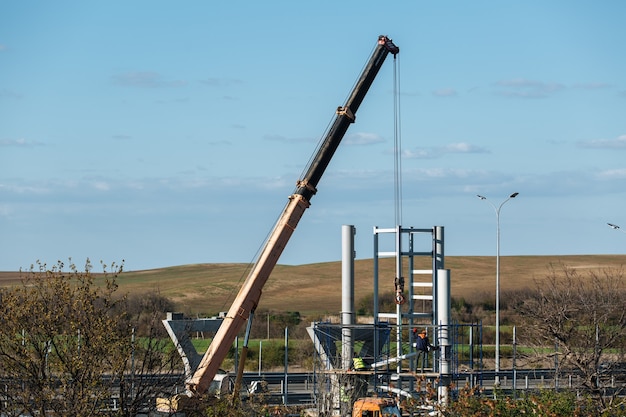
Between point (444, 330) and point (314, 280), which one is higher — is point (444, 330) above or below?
below

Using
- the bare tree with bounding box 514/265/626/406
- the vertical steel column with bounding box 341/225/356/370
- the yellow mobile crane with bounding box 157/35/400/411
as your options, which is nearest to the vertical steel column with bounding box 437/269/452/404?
the bare tree with bounding box 514/265/626/406

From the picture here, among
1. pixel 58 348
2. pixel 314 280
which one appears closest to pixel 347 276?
pixel 58 348

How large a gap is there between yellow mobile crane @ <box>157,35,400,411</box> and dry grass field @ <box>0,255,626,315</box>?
5859 cm

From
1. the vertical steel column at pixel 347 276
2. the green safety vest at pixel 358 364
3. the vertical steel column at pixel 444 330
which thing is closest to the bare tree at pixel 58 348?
the green safety vest at pixel 358 364

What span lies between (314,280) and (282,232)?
9340 cm

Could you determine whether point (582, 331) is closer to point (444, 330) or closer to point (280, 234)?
point (444, 330)

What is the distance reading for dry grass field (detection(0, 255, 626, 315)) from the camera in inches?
4058

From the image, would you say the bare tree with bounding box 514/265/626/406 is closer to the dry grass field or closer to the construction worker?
the construction worker

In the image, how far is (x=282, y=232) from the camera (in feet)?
104

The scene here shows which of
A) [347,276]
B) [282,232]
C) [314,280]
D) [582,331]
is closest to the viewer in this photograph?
[282,232]

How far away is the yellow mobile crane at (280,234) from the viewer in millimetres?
30008

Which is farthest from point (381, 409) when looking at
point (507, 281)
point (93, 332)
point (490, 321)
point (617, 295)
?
point (507, 281)

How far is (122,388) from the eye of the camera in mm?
22766

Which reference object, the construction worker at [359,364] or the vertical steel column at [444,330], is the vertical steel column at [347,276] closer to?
the construction worker at [359,364]
